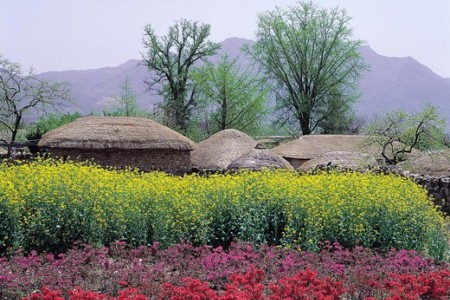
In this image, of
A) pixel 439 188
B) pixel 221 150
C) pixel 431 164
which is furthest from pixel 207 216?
pixel 221 150

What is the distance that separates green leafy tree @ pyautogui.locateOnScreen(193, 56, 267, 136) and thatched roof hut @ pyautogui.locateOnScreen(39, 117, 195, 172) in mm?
14300

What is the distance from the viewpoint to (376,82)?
646ft

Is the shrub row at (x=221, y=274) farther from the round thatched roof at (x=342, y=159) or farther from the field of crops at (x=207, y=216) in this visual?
the round thatched roof at (x=342, y=159)

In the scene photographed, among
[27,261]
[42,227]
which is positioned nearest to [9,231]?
[42,227]

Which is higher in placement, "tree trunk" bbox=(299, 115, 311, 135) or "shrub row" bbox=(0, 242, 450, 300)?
"tree trunk" bbox=(299, 115, 311, 135)

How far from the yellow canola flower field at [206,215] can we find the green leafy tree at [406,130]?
11017 mm

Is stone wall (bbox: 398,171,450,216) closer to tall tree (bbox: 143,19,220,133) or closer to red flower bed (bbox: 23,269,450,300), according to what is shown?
red flower bed (bbox: 23,269,450,300)

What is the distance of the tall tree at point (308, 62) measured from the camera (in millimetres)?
39938

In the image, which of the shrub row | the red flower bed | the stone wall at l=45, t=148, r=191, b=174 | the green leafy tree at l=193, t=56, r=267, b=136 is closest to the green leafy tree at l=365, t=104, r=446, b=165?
the stone wall at l=45, t=148, r=191, b=174

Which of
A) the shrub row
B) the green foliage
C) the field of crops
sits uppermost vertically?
the green foliage

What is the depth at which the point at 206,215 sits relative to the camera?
959cm

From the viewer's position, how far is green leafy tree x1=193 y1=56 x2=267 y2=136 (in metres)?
37.3

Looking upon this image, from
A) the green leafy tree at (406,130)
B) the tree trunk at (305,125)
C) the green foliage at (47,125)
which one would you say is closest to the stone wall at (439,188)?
the green leafy tree at (406,130)

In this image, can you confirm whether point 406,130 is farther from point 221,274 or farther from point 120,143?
point 221,274
